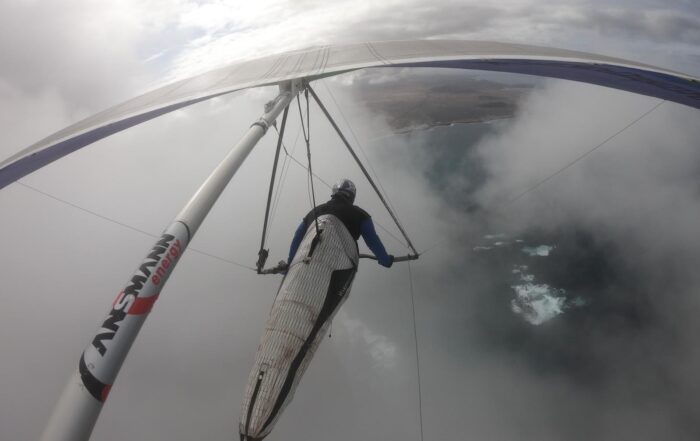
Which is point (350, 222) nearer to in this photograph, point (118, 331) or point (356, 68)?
point (356, 68)

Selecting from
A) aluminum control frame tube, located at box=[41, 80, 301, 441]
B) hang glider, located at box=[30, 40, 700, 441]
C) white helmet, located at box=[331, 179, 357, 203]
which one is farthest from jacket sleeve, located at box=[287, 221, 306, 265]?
aluminum control frame tube, located at box=[41, 80, 301, 441]

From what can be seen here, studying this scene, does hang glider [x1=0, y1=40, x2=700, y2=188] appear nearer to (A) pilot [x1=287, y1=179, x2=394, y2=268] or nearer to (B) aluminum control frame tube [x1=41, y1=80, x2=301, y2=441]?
(A) pilot [x1=287, y1=179, x2=394, y2=268]

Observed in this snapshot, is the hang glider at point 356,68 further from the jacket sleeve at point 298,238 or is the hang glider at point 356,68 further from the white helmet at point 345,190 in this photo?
the jacket sleeve at point 298,238

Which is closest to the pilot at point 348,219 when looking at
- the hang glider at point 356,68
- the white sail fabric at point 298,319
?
the white sail fabric at point 298,319

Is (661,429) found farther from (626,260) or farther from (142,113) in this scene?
(142,113)

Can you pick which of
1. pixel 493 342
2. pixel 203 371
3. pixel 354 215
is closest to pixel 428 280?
pixel 493 342
